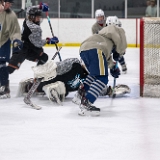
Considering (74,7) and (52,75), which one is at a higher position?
(74,7)

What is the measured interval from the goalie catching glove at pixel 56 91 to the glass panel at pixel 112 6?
22.9 ft

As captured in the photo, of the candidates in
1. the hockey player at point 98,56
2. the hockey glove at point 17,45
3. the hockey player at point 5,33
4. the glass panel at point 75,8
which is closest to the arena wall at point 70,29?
the glass panel at point 75,8

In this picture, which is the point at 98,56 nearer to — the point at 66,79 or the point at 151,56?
the point at 66,79

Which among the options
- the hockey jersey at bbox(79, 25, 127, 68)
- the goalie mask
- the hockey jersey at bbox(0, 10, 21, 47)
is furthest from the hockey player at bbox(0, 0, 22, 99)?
the hockey jersey at bbox(79, 25, 127, 68)

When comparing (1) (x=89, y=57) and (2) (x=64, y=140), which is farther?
(1) (x=89, y=57)

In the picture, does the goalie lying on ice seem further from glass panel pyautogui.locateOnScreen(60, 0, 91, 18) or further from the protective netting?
glass panel pyautogui.locateOnScreen(60, 0, 91, 18)

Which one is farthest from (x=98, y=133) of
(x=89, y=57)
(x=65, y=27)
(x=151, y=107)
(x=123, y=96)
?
(x=65, y=27)

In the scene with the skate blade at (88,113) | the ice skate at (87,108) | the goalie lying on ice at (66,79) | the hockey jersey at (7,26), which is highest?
the hockey jersey at (7,26)

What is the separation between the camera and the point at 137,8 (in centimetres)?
1098

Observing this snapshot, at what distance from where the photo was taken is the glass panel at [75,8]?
11.0 meters

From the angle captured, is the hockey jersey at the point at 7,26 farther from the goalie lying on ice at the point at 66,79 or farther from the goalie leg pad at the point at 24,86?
the goalie lying on ice at the point at 66,79

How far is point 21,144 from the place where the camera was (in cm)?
281

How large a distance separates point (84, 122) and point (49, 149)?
746 mm

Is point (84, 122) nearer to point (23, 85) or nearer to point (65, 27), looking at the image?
point (23, 85)
